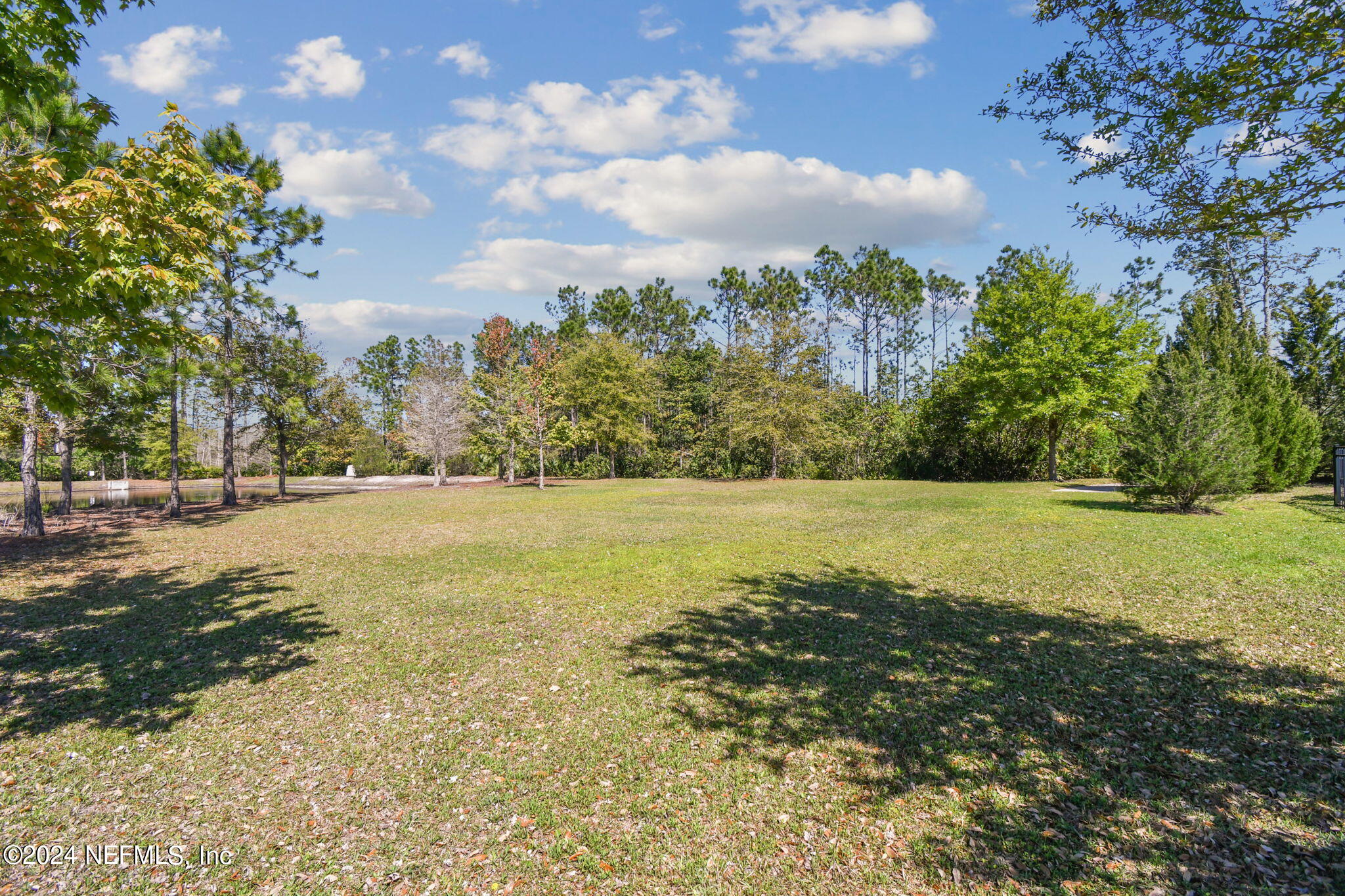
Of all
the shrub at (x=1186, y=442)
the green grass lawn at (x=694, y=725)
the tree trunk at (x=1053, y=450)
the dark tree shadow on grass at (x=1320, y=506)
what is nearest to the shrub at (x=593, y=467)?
the tree trunk at (x=1053, y=450)

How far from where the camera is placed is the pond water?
24109 mm

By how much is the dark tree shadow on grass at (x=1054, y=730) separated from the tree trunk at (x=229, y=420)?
21.3 metres

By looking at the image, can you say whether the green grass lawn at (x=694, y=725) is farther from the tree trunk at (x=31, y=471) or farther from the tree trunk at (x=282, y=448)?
the tree trunk at (x=282, y=448)

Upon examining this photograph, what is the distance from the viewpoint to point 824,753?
14.5ft

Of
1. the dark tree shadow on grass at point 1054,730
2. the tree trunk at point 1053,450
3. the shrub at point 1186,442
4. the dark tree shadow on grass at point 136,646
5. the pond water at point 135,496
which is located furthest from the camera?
the tree trunk at point 1053,450

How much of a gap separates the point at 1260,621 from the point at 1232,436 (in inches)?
404

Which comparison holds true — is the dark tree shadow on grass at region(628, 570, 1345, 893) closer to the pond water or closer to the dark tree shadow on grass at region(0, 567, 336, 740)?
the dark tree shadow on grass at region(0, 567, 336, 740)

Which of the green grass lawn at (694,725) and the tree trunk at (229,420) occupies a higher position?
the tree trunk at (229,420)

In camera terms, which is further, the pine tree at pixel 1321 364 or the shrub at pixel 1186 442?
the pine tree at pixel 1321 364

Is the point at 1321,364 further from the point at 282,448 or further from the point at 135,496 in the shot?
the point at 135,496

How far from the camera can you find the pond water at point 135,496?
24.1 meters

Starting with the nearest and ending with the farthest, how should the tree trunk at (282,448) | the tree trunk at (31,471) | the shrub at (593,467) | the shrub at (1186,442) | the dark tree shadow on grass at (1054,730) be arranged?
1. the dark tree shadow on grass at (1054,730)
2. the shrub at (1186,442)
3. the tree trunk at (31,471)
4. the tree trunk at (282,448)
5. the shrub at (593,467)

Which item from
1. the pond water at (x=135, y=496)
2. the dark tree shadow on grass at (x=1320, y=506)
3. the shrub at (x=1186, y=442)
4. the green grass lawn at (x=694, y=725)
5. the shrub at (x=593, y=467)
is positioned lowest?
the green grass lawn at (x=694, y=725)

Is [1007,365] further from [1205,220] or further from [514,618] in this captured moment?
[514,618]
